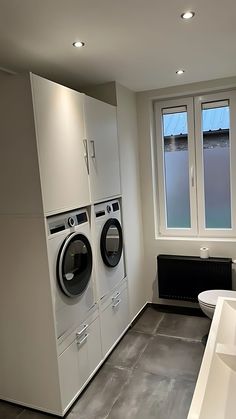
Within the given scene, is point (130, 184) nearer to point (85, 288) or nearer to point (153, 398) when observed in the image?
point (85, 288)

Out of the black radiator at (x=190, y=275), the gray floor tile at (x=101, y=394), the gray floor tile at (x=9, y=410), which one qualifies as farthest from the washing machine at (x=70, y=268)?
the black radiator at (x=190, y=275)

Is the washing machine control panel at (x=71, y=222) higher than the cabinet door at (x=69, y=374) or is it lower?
higher

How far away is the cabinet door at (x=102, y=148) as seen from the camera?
8.37 feet

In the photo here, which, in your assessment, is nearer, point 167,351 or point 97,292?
point 97,292

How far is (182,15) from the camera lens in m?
1.76

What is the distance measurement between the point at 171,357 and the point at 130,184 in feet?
5.44

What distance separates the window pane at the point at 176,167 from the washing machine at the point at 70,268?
4.63ft

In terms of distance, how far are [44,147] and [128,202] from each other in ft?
4.76

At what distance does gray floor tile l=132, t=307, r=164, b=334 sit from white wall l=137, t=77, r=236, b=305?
192 mm

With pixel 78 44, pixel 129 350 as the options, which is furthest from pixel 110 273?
pixel 78 44

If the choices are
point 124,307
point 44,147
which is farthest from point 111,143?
point 124,307

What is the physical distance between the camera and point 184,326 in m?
3.23

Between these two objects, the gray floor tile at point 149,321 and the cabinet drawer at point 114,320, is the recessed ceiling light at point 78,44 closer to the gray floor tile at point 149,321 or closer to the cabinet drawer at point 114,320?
the cabinet drawer at point 114,320

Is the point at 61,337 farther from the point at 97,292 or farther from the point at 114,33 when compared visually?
the point at 114,33
